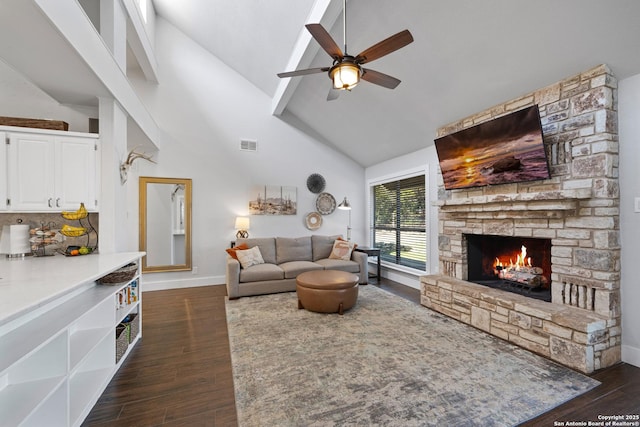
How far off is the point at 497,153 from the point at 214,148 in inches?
187

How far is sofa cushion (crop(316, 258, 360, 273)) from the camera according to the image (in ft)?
16.7

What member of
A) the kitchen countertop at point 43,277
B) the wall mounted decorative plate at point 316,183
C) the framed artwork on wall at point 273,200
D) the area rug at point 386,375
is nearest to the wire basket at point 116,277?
the kitchen countertop at point 43,277

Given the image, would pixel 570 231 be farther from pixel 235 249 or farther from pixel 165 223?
pixel 165 223

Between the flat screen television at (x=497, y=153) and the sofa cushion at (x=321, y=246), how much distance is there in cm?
259

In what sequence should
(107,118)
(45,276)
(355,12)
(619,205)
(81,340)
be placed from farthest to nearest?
(355,12) < (107,118) < (619,205) < (81,340) < (45,276)

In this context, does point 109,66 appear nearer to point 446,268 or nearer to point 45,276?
point 45,276

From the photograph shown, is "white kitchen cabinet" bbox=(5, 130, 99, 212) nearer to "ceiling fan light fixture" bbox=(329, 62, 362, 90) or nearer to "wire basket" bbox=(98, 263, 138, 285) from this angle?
"wire basket" bbox=(98, 263, 138, 285)

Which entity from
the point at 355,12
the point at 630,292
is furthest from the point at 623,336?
the point at 355,12

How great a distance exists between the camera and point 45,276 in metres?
1.77

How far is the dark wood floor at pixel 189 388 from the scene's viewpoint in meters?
1.82

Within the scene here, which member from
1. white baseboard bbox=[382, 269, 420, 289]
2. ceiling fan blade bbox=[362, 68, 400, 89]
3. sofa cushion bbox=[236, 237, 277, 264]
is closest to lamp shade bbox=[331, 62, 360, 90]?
ceiling fan blade bbox=[362, 68, 400, 89]

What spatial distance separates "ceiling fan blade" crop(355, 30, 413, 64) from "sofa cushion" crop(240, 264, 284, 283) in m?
3.40

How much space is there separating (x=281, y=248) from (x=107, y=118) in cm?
335

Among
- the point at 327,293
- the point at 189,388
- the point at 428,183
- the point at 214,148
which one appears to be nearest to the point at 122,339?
the point at 189,388
